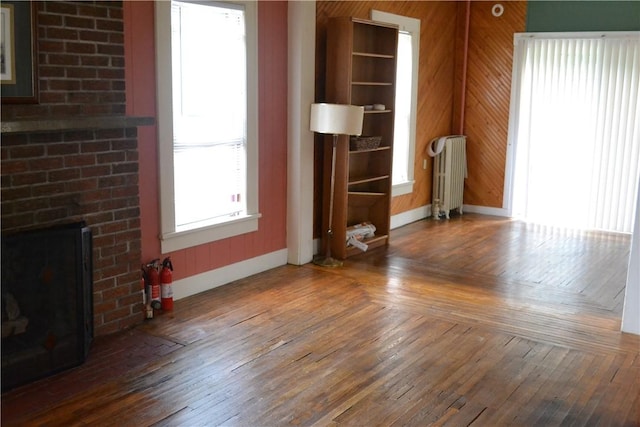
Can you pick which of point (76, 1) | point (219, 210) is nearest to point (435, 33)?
point (219, 210)

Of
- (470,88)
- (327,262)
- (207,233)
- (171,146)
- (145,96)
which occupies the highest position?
(470,88)

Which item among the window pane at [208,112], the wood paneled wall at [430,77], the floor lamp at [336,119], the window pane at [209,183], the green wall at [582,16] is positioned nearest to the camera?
the window pane at [208,112]

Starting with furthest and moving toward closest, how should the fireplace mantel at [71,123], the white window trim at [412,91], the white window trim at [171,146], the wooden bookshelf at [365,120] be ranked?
1. the white window trim at [412,91]
2. the wooden bookshelf at [365,120]
3. the white window trim at [171,146]
4. the fireplace mantel at [71,123]

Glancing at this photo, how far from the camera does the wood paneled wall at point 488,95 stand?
7.95 metres

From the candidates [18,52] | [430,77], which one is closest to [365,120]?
[430,77]

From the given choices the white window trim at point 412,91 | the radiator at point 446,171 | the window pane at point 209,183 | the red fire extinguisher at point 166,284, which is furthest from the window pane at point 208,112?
the radiator at point 446,171

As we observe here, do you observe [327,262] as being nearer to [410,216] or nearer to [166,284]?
[166,284]

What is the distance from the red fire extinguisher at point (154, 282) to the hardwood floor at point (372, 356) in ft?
0.38

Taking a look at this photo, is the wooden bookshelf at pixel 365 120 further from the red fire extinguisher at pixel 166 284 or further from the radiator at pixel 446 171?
the red fire extinguisher at pixel 166 284

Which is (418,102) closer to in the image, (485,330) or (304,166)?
(304,166)

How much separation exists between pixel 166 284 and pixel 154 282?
11 centimetres

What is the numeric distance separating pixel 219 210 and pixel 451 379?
2.30 meters

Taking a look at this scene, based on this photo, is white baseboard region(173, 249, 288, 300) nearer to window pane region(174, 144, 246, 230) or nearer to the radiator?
window pane region(174, 144, 246, 230)

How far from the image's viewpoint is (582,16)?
7457mm
